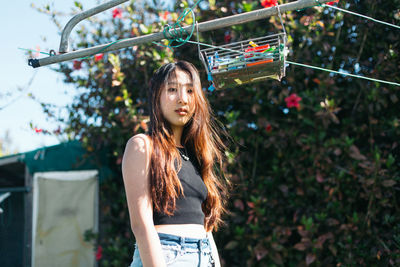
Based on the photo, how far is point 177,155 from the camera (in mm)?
1619

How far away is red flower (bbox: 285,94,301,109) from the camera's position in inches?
128

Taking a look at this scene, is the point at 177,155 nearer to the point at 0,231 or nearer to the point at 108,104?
the point at 108,104

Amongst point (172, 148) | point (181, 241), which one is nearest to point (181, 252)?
point (181, 241)

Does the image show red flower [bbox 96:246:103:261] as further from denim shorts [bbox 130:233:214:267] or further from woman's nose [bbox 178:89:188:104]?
woman's nose [bbox 178:89:188:104]

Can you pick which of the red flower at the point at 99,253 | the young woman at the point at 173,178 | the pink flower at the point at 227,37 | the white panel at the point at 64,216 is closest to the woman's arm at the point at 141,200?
the young woman at the point at 173,178

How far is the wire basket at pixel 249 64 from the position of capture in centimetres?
182

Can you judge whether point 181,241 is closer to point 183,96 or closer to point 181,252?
point 181,252

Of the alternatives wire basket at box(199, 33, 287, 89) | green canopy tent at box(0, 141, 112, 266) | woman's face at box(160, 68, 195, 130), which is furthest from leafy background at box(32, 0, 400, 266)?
woman's face at box(160, 68, 195, 130)

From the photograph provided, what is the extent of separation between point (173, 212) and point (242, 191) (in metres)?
1.96

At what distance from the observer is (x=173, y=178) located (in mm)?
1521

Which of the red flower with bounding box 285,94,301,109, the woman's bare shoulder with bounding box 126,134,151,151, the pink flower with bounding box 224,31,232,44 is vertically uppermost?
the pink flower with bounding box 224,31,232,44

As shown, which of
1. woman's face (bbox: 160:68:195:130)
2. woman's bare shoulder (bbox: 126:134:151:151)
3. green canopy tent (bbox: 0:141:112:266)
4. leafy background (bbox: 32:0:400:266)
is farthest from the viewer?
green canopy tent (bbox: 0:141:112:266)

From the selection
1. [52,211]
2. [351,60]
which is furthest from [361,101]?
[52,211]

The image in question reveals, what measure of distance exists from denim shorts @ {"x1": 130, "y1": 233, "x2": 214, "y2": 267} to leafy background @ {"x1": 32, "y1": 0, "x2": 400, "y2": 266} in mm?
1428
